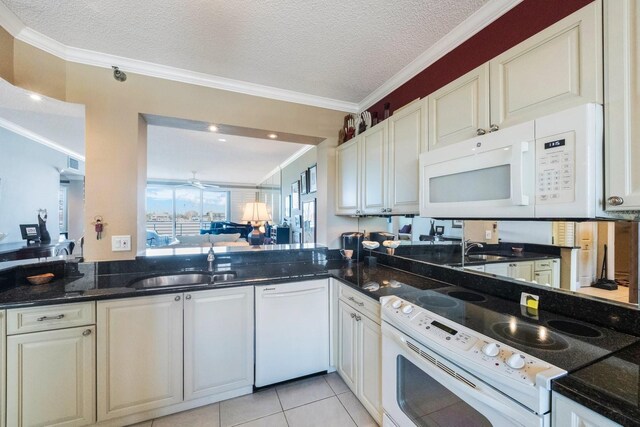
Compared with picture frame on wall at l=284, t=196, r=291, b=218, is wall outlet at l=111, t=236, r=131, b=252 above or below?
below

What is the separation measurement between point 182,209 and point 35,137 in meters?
4.99

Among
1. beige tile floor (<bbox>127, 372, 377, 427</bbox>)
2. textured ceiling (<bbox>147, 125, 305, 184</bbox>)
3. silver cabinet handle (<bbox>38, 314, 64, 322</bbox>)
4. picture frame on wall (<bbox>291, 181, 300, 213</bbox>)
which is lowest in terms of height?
beige tile floor (<bbox>127, 372, 377, 427</bbox>)

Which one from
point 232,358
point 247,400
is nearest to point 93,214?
point 232,358

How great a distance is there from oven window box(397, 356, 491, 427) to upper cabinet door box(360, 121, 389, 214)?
1.13 m

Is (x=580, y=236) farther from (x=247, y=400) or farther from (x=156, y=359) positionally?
(x=156, y=359)

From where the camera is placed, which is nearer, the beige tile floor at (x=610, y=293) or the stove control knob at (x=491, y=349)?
the stove control knob at (x=491, y=349)

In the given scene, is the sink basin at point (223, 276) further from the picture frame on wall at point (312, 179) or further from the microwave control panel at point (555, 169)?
the picture frame on wall at point (312, 179)

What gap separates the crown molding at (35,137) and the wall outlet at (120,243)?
7.91 feet

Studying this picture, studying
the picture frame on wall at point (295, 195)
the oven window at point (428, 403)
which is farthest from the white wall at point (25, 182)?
the oven window at point (428, 403)

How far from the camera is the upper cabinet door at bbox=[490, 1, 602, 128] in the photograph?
93 cm

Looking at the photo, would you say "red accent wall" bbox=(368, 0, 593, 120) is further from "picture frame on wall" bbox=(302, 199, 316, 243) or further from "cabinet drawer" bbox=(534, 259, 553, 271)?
"picture frame on wall" bbox=(302, 199, 316, 243)

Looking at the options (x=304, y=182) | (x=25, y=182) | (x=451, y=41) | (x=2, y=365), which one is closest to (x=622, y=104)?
(x=451, y=41)

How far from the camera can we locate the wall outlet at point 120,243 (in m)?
2.01

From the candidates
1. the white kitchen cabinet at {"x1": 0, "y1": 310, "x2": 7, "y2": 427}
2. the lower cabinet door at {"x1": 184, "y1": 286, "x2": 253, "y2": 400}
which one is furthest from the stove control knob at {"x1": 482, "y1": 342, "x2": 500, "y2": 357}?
the white kitchen cabinet at {"x1": 0, "y1": 310, "x2": 7, "y2": 427}
